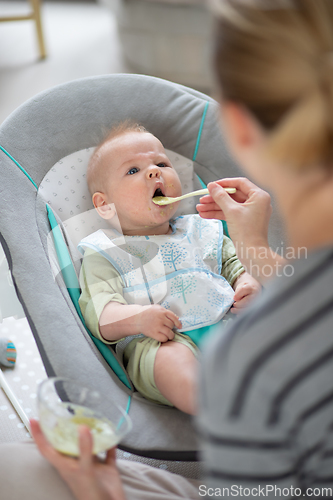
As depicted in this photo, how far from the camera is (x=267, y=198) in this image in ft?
3.31

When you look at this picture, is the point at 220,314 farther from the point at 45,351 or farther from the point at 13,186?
the point at 13,186

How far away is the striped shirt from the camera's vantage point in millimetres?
487

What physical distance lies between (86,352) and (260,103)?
65 cm

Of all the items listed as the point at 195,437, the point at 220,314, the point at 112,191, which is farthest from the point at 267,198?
the point at 195,437

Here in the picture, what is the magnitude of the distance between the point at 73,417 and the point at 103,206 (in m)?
0.61

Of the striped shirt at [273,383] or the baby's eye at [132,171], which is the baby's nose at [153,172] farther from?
the striped shirt at [273,383]

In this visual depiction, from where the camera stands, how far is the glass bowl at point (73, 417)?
703 mm

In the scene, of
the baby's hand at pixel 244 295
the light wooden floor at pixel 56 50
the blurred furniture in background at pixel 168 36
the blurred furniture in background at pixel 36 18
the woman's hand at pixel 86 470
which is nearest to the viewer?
the woman's hand at pixel 86 470

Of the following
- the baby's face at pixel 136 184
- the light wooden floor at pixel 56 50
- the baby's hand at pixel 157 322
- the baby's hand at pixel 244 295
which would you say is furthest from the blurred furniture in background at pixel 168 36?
the baby's hand at pixel 157 322

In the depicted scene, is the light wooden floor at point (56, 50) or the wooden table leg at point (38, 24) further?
the wooden table leg at point (38, 24)

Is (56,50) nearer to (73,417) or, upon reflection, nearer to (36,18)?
(36,18)

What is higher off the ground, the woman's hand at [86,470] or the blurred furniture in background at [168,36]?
the blurred furniture in background at [168,36]

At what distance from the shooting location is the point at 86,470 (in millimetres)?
674

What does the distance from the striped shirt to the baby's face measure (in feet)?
2.34
